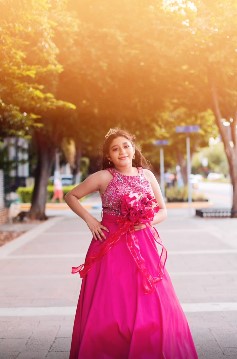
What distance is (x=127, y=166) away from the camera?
15.4 ft

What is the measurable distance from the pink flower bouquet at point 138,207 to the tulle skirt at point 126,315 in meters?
0.12

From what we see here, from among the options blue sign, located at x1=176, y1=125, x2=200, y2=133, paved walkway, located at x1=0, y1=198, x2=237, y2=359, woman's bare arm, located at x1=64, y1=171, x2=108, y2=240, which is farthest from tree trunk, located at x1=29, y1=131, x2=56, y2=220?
woman's bare arm, located at x1=64, y1=171, x2=108, y2=240

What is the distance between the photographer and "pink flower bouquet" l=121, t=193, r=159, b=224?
14.8ft

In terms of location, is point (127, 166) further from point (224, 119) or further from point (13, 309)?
point (224, 119)

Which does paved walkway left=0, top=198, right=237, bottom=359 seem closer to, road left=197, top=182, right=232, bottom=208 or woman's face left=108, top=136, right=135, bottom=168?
woman's face left=108, top=136, right=135, bottom=168

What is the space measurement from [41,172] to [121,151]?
19.2m

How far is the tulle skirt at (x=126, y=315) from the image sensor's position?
14.7 feet

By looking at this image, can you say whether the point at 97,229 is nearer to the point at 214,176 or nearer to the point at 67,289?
the point at 67,289

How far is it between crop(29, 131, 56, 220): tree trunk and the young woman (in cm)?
1843

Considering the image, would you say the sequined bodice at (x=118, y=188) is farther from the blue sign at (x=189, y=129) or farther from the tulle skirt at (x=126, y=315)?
the blue sign at (x=189, y=129)

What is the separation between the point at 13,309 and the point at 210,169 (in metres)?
138

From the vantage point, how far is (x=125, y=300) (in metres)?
4.53

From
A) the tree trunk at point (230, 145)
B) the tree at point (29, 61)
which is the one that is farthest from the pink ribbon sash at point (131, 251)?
the tree trunk at point (230, 145)

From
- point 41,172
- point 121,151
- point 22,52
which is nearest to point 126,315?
point 121,151
